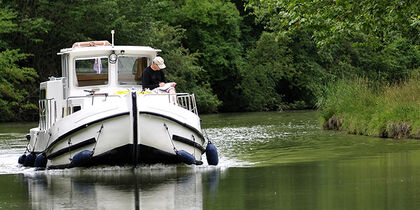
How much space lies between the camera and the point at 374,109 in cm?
2584

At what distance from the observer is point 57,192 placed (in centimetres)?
1323

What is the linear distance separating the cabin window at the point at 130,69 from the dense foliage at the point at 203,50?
5241 mm

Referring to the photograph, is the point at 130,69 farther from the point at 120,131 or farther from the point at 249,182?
the point at 249,182

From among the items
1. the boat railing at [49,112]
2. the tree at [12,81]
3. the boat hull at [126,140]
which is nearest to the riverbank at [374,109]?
the boat hull at [126,140]

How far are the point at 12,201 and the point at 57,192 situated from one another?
108 centimetres

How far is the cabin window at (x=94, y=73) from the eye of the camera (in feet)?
63.1

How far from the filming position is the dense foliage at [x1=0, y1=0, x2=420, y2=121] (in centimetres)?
4519

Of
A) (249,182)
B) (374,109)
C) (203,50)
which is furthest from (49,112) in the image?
(203,50)

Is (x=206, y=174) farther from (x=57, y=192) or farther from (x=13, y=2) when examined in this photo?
(x=13, y=2)

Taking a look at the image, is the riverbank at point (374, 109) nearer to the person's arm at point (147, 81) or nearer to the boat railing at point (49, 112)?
the person's arm at point (147, 81)

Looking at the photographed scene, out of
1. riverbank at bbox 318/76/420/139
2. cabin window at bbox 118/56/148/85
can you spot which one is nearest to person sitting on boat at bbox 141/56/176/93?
cabin window at bbox 118/56/148/85

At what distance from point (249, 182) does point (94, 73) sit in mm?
6621

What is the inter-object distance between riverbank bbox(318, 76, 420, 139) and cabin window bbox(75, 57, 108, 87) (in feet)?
26.9

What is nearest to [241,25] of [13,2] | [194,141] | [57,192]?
[13,2]
